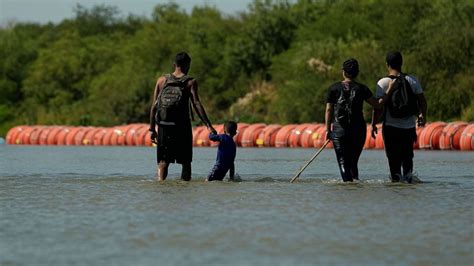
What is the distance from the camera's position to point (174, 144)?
15.9 metres

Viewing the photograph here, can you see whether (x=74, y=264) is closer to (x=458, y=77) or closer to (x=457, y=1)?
(x=458, y=77)

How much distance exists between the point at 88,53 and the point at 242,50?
2382 cm

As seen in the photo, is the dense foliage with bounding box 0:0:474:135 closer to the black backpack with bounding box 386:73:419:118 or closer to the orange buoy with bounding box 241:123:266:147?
the orange buoy with bounding box 241:123:266:147

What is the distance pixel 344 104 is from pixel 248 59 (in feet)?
223

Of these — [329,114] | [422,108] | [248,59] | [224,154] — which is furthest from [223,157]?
[248,59]

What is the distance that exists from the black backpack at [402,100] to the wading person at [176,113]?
2.25 metres

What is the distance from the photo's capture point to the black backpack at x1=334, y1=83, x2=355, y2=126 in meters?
15.4

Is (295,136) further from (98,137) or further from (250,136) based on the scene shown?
(98,137)

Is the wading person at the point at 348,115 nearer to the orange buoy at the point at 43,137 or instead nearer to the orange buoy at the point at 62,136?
the orange buoy at the point at 62,136

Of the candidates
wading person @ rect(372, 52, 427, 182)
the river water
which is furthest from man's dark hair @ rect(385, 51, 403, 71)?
the river water

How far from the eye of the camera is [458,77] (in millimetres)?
55406

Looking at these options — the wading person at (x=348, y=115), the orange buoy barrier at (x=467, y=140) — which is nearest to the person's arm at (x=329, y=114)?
the wading person at (x=348, y=115)

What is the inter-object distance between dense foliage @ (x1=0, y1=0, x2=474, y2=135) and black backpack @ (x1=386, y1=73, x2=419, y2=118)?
35.1 m

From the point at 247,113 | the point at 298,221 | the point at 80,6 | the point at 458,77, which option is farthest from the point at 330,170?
the point at 80,6
